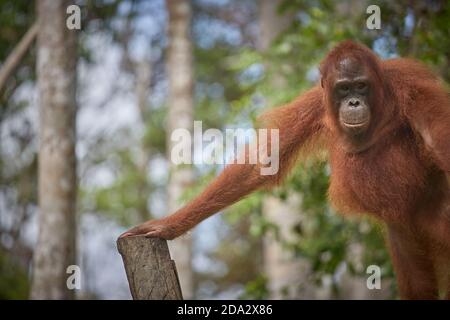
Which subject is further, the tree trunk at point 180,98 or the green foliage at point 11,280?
the green foliage at point 11,280

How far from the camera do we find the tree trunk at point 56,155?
5.13 meters

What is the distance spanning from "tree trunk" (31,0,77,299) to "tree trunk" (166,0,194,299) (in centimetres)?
193

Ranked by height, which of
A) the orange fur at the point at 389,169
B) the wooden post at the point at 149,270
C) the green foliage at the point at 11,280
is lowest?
the green foliage at the point at 11,280

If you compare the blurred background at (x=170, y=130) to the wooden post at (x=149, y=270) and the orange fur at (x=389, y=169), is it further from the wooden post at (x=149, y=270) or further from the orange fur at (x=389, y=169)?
the wooden post at (x=149, y=270)

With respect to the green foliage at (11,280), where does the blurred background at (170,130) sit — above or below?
above

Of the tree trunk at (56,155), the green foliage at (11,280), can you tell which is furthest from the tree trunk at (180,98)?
the green foliage at (11,280)

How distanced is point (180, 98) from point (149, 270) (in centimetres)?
486

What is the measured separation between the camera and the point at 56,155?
5.30 meters

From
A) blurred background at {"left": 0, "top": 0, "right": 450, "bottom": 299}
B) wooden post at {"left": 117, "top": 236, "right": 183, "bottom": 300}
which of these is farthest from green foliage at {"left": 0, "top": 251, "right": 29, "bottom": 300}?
wooden post at {"left": 117, "top": 236, "right": 183, "bottom": 300}

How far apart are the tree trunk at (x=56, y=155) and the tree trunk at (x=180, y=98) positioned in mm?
1931

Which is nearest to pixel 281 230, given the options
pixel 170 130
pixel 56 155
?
pixel 170 130

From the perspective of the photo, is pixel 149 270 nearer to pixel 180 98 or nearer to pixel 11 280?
pixel 180 98
